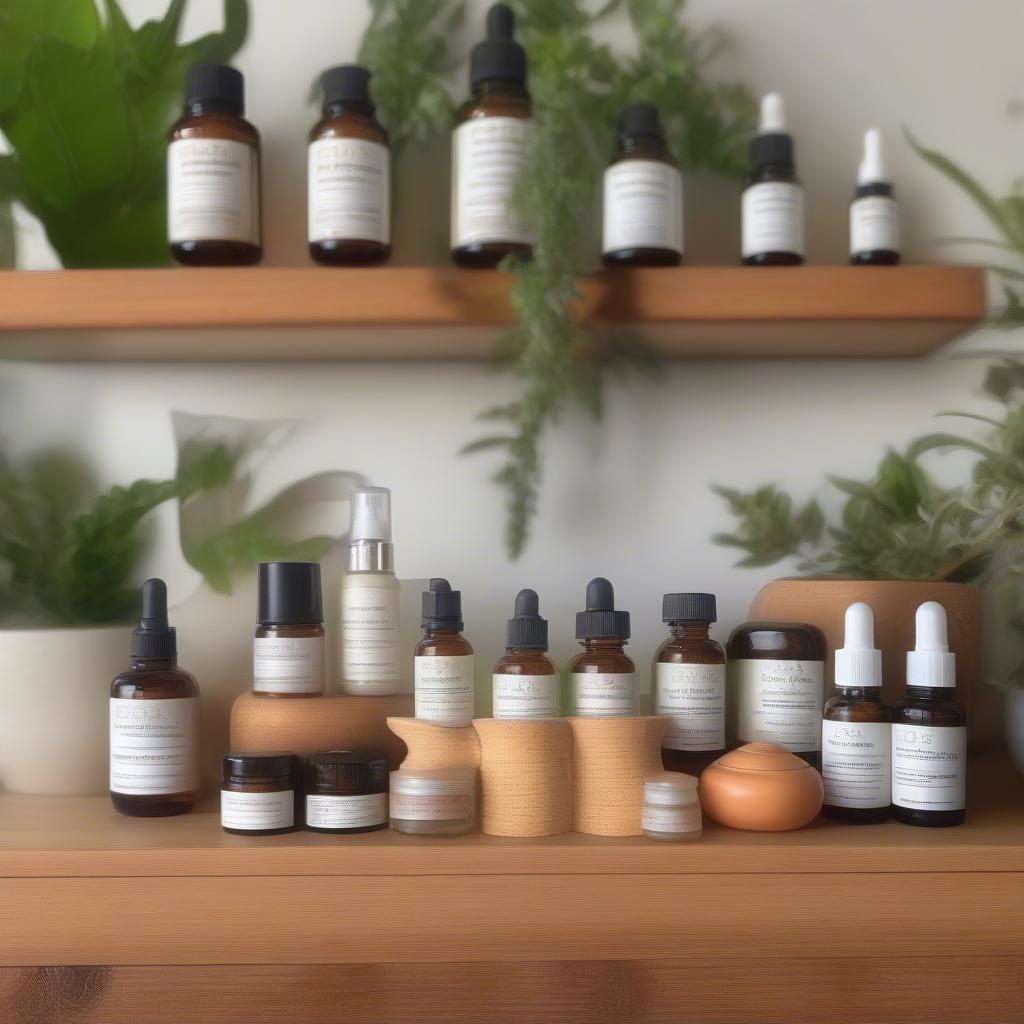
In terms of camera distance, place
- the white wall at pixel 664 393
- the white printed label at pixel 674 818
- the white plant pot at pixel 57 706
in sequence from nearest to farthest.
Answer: the white printed label at pixel 674 818, the white plant pot at pixel 57 706, the white wall at pixel 664 393

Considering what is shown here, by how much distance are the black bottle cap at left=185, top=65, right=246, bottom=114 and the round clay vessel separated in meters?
0.54

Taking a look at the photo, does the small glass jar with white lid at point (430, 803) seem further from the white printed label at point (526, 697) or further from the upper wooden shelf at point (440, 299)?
the upper wooden shelf at point (440, 299)

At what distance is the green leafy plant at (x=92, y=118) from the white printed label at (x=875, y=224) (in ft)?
1.60

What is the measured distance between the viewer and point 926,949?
1.76 feet

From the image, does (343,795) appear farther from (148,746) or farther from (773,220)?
(773,220)

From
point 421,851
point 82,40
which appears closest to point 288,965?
point 421,851

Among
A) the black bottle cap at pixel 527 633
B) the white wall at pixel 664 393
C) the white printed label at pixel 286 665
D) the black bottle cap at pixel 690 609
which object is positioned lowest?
the white printed label at pixel 286 665

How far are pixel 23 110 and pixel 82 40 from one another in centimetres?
7

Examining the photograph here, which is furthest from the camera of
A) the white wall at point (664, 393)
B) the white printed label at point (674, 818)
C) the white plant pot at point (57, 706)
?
the white wall at point (664, 393)

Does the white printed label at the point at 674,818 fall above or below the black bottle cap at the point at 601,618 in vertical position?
below

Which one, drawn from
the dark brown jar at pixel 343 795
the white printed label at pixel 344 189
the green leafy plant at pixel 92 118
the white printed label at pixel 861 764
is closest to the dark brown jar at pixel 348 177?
the white printed label at pixel 344 189

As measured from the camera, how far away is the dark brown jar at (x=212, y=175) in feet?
2.15

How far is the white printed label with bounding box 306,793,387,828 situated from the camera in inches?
22.6

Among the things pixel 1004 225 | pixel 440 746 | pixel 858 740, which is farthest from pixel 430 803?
pixel 1004 225
